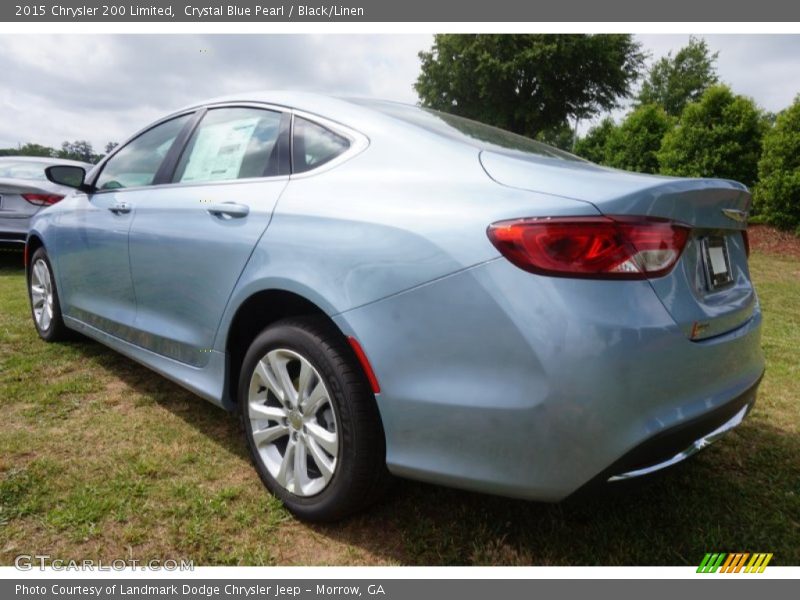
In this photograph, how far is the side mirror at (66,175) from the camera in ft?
11.8

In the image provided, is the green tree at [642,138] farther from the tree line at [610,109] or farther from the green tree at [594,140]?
the green tree at [594,140]

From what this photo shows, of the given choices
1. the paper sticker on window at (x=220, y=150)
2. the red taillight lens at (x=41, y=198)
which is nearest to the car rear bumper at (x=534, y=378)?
the paper sticker on window at (x=220, y=150)

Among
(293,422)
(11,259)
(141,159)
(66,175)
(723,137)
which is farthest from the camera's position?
(723,137)

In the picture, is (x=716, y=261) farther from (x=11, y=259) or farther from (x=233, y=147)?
(x=11, y=259)

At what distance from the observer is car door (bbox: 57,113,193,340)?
9.73ft

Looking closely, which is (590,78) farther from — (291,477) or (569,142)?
(569,142)

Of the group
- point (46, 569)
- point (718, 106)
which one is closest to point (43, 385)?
point (46, 569)

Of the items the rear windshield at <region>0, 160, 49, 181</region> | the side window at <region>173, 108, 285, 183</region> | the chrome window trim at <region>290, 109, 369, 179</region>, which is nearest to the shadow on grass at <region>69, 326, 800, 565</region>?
the chrome window trim at <region>290, 109, 369, 179</region>

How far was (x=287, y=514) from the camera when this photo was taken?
209 cm

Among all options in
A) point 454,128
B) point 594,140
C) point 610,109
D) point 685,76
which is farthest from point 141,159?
point 685,76

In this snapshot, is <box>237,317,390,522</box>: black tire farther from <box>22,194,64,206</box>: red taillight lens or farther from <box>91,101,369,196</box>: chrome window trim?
<box>22,194,64,206</box>: red taillight lens

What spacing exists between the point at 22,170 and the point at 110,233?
5.72 meters

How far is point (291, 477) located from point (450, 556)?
0.62m

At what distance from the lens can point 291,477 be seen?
2055mm
